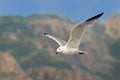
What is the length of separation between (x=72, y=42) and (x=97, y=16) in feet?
19.3

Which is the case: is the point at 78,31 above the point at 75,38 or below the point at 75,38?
below

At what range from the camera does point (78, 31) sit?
3291 centimetres

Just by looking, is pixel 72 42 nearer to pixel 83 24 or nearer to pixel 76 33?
pixel 76 33

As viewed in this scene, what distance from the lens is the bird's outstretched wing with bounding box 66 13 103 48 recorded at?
3037 cm

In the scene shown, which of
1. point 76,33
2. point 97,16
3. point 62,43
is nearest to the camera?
point 97,16

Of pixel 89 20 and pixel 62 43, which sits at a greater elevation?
pixel 62 43

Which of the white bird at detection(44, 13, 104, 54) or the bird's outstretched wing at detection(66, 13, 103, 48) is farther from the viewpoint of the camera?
the white bird at detection(44, 13, 104, 54)

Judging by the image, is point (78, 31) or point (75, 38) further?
point (75, 38)

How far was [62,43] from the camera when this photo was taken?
3978cm

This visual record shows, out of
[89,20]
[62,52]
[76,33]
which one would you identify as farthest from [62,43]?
[89,20]

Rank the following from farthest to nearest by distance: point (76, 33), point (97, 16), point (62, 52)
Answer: point (62, 52) < point (76, 33) < point (97, 16)

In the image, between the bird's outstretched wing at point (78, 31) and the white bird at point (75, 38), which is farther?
the white bird at point (75, 38)

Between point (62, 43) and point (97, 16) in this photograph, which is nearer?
point (97, 16)

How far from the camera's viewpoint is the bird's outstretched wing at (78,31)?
30.4m
